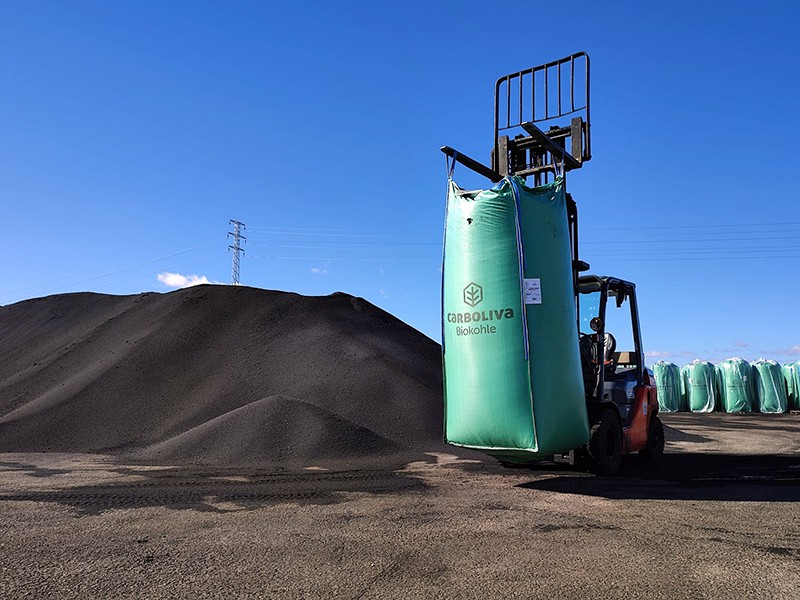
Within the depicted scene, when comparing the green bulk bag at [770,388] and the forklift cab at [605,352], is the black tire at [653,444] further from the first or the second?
the green bulk bag at [770,388]

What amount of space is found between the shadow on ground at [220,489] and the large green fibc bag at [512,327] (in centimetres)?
155

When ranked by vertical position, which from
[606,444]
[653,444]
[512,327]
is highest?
[512,327]

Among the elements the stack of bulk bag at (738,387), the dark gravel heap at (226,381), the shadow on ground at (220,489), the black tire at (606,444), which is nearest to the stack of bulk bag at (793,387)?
the stack of bulk bag at (738,387)

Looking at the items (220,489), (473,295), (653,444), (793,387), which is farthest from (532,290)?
(793,387)

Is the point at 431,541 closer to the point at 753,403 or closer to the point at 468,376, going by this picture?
the point at 468,376

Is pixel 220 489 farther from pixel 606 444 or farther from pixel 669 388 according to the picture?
pixel 669 388

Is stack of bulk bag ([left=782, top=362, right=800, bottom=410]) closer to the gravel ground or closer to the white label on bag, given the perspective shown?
the gravel ground

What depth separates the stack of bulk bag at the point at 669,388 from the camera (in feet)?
86.6

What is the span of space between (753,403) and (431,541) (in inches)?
964

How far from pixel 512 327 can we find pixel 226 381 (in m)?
11.5

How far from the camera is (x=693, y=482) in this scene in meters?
8.49

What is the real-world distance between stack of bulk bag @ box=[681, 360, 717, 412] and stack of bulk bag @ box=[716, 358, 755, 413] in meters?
0.49

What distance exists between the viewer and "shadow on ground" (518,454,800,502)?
7416 mm

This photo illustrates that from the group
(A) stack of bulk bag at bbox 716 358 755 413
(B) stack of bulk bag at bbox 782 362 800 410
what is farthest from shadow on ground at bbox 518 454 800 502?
(B) stack of bulk bag at bbox 782 362 800 410
